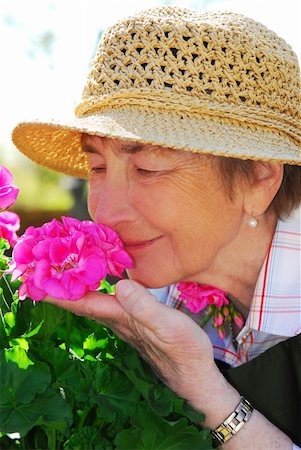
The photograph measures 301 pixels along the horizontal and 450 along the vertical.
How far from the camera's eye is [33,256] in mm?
1554

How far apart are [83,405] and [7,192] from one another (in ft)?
1.89

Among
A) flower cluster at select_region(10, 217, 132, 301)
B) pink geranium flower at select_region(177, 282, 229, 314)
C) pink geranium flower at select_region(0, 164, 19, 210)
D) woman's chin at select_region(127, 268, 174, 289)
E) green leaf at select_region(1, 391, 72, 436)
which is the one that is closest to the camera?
green leaf at select_region(1, 391, 72, 436)

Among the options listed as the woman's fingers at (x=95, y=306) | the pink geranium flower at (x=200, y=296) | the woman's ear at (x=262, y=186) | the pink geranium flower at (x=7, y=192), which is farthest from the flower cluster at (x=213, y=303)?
the pink geranium flower at (x=7, y=192)

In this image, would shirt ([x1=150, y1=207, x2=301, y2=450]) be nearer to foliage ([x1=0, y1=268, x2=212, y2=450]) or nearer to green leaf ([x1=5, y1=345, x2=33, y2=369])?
foliage ([x1=0, y1=268, x2=212, y2=450])

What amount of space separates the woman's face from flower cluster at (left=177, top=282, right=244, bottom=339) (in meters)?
0.19

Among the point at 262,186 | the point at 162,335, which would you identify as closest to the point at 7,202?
the point at 162,335

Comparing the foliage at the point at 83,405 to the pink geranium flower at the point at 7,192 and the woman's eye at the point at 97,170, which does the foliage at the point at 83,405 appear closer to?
the pink geranium flower at the point at 7,192

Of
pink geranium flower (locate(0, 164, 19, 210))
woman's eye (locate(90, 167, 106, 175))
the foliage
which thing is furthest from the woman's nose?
the foliage

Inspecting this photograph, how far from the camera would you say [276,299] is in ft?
7.06

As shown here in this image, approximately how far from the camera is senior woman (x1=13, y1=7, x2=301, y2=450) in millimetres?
1701

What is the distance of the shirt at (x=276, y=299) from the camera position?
6.94ft

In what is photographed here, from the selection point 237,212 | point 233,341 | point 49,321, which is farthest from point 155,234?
point 233,341

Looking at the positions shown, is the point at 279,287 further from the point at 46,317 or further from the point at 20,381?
the point at 20,381

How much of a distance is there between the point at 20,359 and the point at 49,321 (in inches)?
8.1
